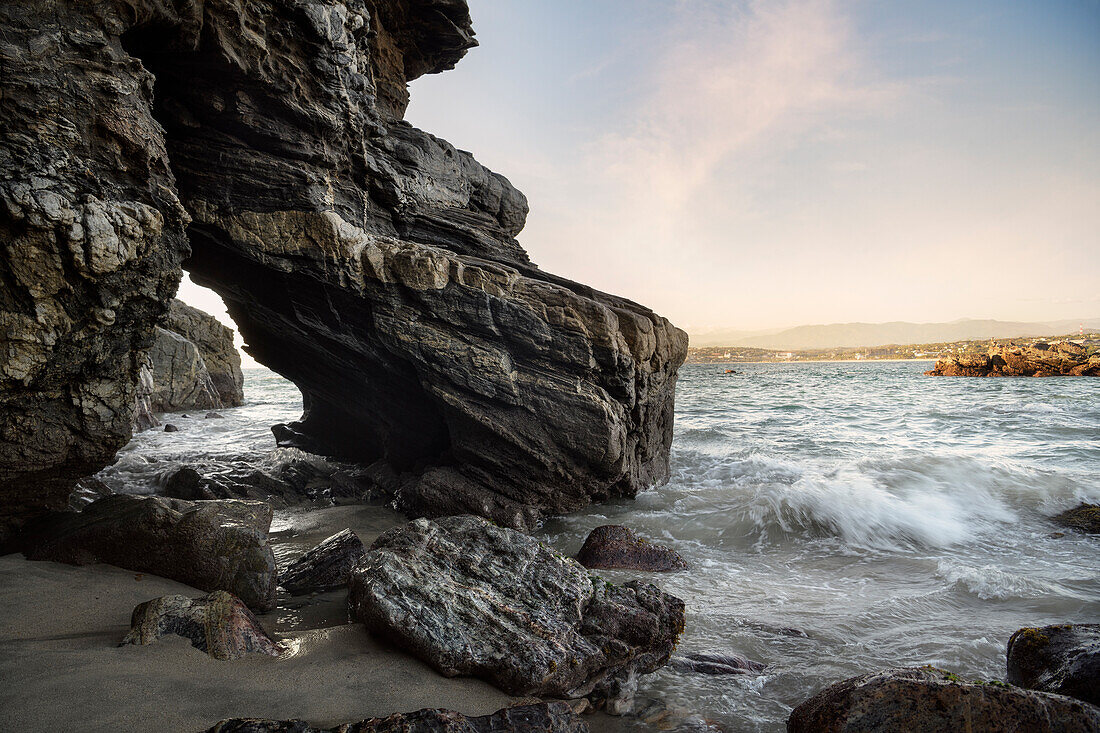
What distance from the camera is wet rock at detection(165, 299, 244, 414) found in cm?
2839

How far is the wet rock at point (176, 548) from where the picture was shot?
541 cm

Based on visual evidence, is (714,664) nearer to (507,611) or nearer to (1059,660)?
(507,611)

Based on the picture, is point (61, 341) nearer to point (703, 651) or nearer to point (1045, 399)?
point (703, 651)

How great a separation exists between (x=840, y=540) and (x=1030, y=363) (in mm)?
67575

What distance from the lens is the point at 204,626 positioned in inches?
158

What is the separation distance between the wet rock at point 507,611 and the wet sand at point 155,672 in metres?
0.21

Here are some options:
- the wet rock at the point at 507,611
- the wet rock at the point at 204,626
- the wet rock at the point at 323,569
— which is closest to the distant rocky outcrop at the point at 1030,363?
the wet rock at the point at 507,611

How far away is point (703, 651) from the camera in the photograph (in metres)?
5.49

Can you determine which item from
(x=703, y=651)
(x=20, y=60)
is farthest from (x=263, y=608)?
(x=20, y=60)

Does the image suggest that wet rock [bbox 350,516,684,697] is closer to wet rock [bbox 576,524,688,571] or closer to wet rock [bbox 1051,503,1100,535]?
wet rock [bbox 576,524,688,571]

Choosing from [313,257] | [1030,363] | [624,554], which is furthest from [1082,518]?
[1030,363]

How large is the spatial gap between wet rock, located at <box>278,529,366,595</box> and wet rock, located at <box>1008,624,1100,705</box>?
271 inches

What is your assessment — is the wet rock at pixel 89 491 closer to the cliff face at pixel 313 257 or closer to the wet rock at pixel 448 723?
the cliff face at pixel 313 257

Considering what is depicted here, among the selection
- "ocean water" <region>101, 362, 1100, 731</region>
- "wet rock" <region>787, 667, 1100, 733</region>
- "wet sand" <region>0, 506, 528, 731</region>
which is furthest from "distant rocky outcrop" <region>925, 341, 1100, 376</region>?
"wet sand" <region>0, 506, 528, 731</region>
